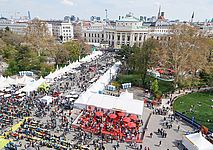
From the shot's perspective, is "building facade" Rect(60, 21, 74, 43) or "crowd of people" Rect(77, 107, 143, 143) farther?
"building facade" Rect(60, 21, 74, 43)

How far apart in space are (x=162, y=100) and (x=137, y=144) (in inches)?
508

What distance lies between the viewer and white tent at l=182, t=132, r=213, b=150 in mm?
16672

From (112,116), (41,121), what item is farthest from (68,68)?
(112,116)

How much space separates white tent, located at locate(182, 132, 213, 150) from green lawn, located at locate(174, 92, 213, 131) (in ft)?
17.0

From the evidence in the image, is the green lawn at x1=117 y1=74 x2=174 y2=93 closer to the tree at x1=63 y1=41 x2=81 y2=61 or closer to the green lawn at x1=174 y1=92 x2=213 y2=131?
the green lawn at x1=174 y1=92 x2=213 y2=131

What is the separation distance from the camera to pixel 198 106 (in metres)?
27.7

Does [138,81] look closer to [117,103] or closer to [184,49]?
[184,49]

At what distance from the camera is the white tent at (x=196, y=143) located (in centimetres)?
1667

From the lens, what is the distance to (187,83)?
3216cm

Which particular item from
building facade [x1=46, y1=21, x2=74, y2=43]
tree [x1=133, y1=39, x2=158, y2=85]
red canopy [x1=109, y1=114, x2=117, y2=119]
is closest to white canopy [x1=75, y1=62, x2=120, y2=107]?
red canopy [x1=109, y1=114, x2=117, y2=119]

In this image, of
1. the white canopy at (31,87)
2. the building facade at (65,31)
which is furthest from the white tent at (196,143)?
the building facade at (65,31)

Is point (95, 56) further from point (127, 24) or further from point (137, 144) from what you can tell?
point (137, 144)

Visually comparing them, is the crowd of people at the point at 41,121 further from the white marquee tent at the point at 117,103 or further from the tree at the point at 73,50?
the tree at the point at 73,50

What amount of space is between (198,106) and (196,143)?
39.4ft
